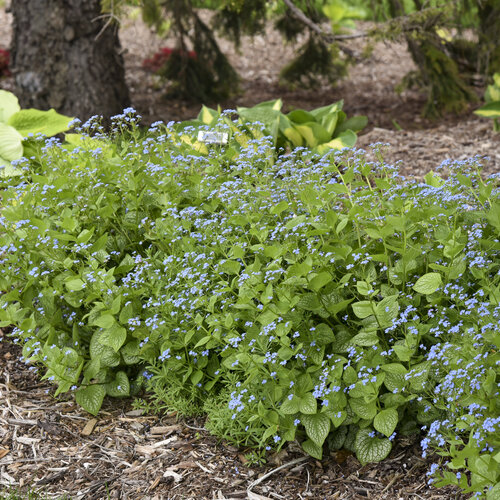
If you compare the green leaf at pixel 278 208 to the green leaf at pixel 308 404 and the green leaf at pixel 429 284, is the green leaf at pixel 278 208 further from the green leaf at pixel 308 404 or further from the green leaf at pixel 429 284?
the green leaf at pixel 308 404

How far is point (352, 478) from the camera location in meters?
2.34

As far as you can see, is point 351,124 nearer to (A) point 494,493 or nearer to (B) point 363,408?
(B) point 363,408

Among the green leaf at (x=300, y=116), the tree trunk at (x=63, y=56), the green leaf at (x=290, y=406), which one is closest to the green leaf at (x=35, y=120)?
the tree trunk at (x=63, y=56)

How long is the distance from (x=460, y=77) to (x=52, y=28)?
348 centimetres

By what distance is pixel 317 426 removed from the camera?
7.48 feet

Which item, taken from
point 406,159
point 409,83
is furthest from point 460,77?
point 406,159

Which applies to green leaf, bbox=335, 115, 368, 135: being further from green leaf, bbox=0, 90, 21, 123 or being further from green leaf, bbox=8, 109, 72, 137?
green leaf, bbox=0, 90, 21, 123

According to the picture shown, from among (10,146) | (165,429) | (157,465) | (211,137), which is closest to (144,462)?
(157,465)

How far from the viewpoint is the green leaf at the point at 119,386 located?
2.75m

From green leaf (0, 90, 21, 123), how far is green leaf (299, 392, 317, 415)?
119 inches

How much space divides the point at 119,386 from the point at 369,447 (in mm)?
1096

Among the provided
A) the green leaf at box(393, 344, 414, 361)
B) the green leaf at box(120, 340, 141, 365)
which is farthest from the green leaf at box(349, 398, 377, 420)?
the green leaf at box(120, 340, 141, 365)

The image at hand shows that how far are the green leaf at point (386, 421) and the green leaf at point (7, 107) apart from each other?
3237mm

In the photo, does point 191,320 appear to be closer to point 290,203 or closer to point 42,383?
point 290,203
